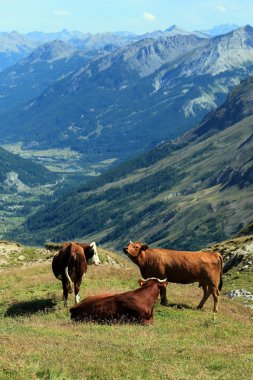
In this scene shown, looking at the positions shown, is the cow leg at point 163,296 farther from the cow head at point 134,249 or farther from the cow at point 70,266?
the cow at point 70,266

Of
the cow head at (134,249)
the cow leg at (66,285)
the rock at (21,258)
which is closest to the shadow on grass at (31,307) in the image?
the cow leg at (66,285)

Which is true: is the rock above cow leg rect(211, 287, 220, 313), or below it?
below

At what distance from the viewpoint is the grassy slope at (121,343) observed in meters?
16.4

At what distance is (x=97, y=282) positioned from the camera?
35500 mm

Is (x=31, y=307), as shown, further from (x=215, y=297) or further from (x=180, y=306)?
(x=215, y=297)

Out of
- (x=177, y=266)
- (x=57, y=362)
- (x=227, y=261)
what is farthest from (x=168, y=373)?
(x=227, y=261)

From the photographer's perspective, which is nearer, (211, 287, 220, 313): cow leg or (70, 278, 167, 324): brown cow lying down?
(70, 278, 167, 324): brown cow lying down

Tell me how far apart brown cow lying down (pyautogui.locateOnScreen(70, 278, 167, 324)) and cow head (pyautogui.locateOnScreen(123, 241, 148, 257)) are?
3.01 meters

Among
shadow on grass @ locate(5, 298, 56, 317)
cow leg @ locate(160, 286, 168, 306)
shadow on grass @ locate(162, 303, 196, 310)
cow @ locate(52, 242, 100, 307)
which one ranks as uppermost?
cow @ locate(52, 242, 100, 307)

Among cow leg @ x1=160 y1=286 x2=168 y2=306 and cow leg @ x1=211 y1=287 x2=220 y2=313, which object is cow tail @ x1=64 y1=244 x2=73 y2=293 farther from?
cow leg @ x1=211 y1=287 x2=220 y2=313

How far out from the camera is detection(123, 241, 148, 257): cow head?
28.7 meters

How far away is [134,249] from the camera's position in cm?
2898

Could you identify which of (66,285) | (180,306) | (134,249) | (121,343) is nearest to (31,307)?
(66,285)

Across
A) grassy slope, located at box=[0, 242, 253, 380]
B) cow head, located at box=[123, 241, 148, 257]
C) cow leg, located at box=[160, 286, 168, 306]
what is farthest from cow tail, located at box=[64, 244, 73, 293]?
cow leg, located at box=[160, 286, 168, 306]
